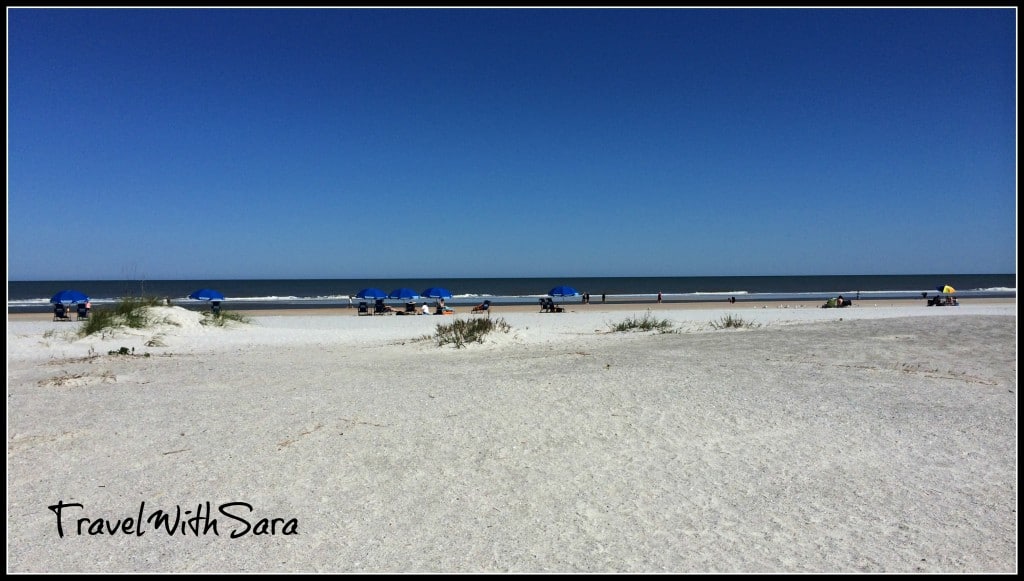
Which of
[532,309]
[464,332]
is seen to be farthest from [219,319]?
[532,309]

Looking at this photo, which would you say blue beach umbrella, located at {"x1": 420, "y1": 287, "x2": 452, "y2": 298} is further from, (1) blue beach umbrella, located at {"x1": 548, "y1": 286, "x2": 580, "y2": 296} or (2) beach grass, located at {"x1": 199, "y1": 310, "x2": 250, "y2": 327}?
(2) beach grass, located at {"x1": 199, "y1": 310, "x2": 250, "y2": 327}

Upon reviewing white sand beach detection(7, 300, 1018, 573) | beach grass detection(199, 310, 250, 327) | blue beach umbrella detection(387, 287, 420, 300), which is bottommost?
white sand beach detection(7, 300, 1018, 573)

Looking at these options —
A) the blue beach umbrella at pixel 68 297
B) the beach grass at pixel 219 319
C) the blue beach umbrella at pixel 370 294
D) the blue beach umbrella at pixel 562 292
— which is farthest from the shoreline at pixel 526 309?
the beach grass at pixel 219 319

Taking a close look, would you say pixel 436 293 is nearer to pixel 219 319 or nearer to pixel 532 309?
pixel 532 309

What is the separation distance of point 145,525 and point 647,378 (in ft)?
18.4

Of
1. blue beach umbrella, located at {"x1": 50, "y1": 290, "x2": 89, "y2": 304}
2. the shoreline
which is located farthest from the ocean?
the shoreline

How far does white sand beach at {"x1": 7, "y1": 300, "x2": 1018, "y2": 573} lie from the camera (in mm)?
3398

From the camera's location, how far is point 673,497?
411 centimetres

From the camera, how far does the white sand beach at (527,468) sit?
3398 mm

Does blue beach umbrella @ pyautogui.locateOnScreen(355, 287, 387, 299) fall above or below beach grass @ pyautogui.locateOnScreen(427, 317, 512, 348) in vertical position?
above

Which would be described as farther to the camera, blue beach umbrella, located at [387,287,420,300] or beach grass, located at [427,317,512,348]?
blue beach umbrella, located at [387,287,420,300]

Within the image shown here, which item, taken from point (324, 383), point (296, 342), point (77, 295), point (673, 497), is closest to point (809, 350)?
point (673, 497)

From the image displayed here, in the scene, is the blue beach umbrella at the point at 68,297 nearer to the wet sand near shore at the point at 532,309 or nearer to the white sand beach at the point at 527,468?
the wet sand near shore at the point at 532,309

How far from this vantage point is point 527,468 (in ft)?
15.3
